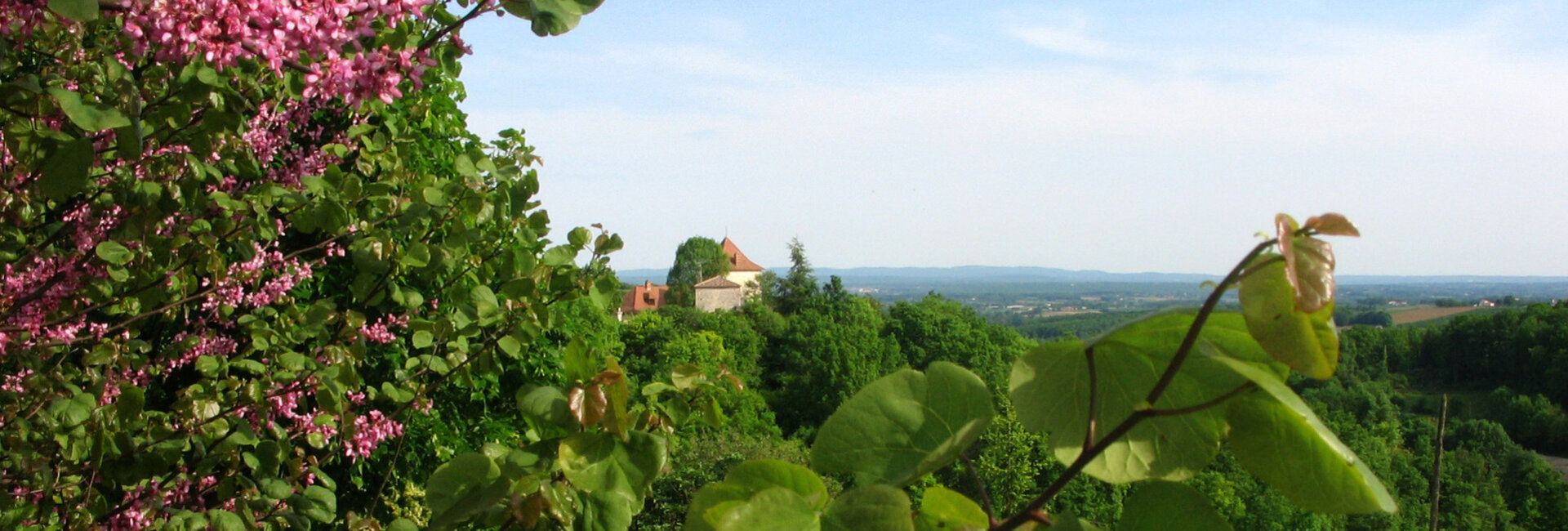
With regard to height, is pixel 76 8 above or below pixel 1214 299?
above

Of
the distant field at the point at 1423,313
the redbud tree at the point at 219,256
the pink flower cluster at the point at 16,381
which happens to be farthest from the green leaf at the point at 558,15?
the distant field at the point at 1423,313

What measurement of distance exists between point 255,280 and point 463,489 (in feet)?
6.09

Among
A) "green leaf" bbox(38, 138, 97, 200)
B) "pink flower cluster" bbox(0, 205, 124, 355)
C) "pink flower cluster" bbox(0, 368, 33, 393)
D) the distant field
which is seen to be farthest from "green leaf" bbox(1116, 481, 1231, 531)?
the distant field

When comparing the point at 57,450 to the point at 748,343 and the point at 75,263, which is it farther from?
the point at 748,343

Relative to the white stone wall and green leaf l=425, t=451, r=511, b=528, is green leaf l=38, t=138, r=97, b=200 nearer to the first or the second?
green leaf l=425, t=451, r=511, b=528

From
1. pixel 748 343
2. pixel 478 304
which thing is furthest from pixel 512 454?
pixel 748 343

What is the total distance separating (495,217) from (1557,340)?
192 ft

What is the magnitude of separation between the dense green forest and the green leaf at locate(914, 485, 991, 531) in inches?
756

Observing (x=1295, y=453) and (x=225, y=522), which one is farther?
(x=225, y=522)

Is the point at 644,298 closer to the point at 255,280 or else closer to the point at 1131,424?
the point at 255,280

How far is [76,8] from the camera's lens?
3.13 ft

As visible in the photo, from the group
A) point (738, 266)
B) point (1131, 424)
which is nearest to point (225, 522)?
point (1131, 424)

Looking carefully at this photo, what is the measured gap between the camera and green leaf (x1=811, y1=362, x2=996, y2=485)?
506 millimetres

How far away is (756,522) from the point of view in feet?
1.56
